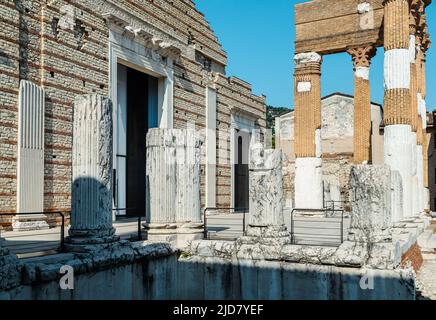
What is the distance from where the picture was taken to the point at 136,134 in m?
16.2

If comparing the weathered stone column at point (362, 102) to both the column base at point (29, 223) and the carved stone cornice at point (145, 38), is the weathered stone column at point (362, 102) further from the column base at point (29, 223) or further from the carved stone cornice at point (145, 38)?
the column base at point (29, 223)

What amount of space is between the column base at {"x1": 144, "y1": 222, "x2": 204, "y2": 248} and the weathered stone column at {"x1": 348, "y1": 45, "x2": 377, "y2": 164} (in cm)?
987

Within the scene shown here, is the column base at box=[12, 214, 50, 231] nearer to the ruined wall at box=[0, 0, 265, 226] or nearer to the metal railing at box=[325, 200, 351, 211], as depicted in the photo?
the ruined wall at box=[0, 0, 265, 226]

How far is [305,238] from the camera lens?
29.1 feet

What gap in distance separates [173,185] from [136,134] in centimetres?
802

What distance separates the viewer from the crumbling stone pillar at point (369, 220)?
697 centimetres

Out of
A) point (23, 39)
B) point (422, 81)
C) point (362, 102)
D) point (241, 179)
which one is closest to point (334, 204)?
point (241, 179)

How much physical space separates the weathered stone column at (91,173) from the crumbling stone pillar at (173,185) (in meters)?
1.51

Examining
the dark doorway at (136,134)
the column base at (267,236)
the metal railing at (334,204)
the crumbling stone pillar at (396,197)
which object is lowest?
the metal railing at (334,204)

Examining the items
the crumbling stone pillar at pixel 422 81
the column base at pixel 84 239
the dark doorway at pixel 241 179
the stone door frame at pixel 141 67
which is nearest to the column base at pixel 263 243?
the column base at pixel 84 239

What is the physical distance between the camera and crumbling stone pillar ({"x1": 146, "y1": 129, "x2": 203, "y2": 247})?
8.49 meters

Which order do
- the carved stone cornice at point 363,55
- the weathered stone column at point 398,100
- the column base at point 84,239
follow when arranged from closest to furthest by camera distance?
the column base at point 84,239 < the weathered stone column at point 398,100 < the carved stone cornice at point 363,55
